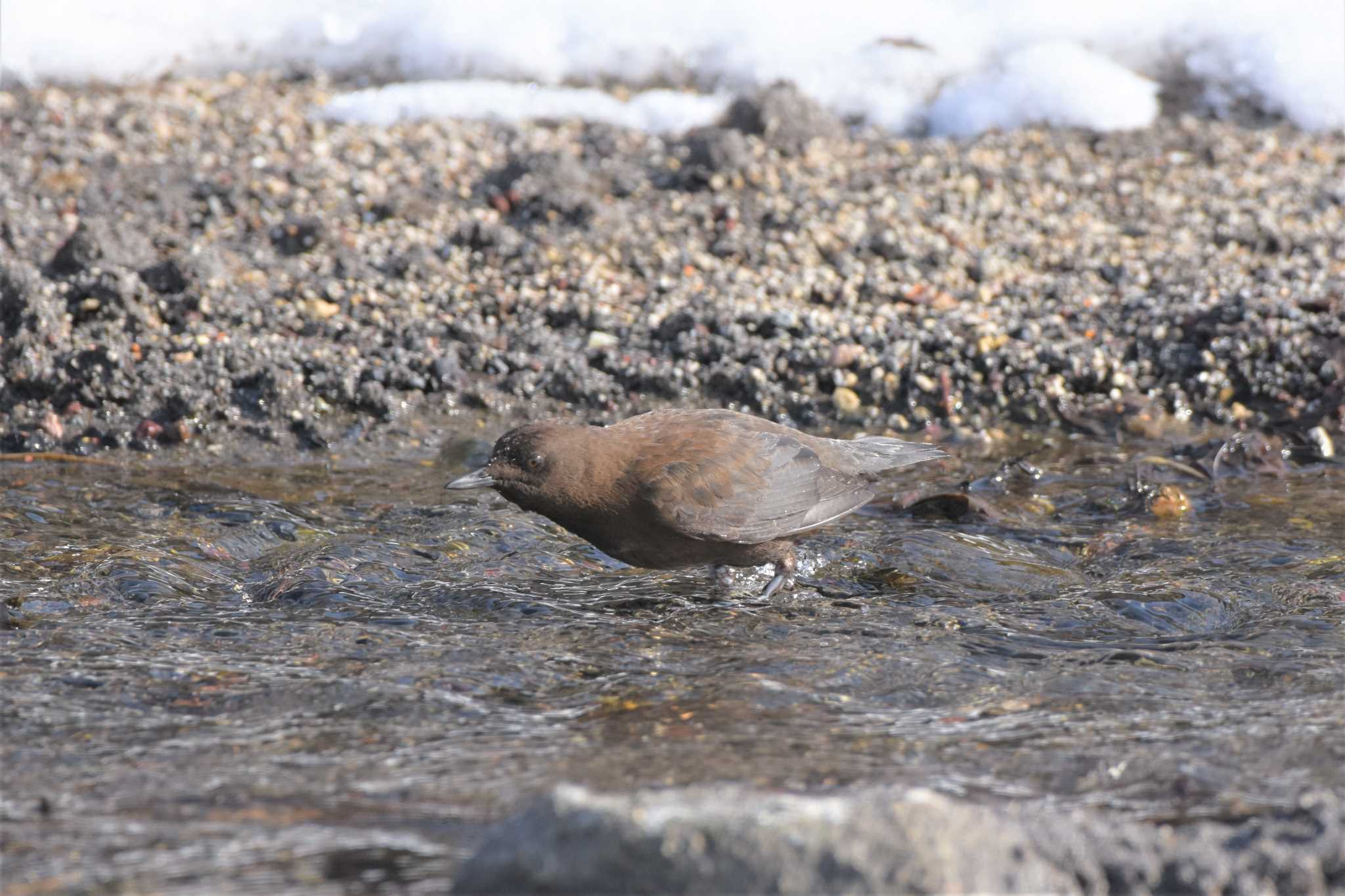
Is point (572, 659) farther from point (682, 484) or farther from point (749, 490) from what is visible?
point (749, 490)

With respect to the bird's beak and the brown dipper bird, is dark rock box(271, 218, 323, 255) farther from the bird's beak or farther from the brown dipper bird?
the bird's beak

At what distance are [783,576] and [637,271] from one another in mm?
3306

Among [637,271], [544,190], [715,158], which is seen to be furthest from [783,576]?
[715,158]

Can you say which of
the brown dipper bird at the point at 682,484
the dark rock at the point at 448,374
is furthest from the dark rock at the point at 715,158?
the brown dipper bird at the point at 682,484

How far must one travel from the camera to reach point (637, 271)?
30.5ft

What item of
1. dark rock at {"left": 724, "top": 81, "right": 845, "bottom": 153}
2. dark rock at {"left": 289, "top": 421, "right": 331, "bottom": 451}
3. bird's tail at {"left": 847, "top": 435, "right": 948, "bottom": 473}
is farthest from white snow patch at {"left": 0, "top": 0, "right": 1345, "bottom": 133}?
bird's tail at {"left": 847, "top": 435, "right": 948, "bottom": 473}

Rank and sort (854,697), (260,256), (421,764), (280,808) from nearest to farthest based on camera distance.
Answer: (280,808)
(421,764)
(854,697)
(260,256)

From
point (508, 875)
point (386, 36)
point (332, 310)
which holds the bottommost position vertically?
point (508, 875)

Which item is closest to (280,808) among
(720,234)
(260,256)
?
(260,256)

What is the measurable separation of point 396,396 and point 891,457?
2947mm

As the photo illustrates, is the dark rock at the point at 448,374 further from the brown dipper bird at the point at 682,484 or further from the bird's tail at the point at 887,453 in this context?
the bird's tail at the point at 887,453

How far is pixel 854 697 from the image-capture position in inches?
193

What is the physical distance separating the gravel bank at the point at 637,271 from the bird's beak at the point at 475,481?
86.9 inches

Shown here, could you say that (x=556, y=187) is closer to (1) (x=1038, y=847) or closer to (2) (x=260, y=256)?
(2) (x=260, y=256)
